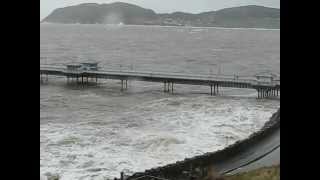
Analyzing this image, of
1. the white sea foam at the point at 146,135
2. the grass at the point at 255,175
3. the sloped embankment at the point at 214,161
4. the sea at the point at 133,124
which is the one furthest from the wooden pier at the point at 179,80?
the grass at the point at 255,175

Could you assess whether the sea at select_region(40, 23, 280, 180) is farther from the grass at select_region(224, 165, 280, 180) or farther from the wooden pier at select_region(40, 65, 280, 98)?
the grass at select_region(224, 165, 280, 180)

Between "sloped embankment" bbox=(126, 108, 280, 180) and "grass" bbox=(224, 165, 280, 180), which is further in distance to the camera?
"sloped embankment" bbox=(126, 108, 280, 180)

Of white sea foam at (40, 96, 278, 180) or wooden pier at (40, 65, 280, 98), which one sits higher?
wooden pier at (40, 65, 280, 98)

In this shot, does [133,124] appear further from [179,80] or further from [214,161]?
[214,161]

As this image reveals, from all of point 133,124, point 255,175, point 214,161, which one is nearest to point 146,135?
point 133,124

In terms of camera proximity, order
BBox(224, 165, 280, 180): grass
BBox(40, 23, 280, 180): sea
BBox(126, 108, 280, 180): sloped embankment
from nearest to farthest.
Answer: BBox(224, 165, 280, 180): grass
BBox(126, 108, 280, 180): sloped embankment
BBox(40, 23, 280, 180): sea

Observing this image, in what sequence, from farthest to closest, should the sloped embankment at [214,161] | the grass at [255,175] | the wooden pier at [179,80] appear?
the wooden pier at [179,80]
the sloped embankment at [214,161]
the grass at [255,175]

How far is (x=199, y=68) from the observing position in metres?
41.6

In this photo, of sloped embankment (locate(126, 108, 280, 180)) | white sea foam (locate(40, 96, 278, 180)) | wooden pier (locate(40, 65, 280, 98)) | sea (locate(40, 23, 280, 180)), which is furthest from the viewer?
wooden pier (locate(40, 65, 280, 98))

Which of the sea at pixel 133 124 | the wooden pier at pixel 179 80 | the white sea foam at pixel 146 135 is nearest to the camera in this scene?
the white sea foam at pixel 146 135

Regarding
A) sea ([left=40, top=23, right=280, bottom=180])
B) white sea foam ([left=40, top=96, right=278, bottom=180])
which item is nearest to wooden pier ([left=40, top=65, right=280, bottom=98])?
sea ([left=40, top=23, right=280, bottom=180])

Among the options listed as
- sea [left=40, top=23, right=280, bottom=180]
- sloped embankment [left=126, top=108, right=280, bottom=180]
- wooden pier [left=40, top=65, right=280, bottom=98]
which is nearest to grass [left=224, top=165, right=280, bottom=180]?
sloped embankment [left=126, top=108, right=280, bottom=180]

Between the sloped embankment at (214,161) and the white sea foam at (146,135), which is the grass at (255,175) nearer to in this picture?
the sloped embankment at (214,161)

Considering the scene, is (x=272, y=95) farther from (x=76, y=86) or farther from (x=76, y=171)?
(x=76, y=171)
